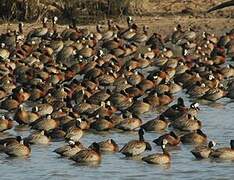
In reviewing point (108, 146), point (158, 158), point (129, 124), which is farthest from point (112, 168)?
point (129, 124)

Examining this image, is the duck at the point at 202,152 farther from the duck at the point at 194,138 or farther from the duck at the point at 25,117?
the duck at the point at 25,117

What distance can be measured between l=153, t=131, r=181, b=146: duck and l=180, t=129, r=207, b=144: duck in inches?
8.6

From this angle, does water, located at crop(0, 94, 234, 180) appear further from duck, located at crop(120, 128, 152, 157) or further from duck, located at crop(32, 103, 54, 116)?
duck, located at crop(32, 103, 54, 116)

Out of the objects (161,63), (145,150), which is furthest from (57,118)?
(161,63)

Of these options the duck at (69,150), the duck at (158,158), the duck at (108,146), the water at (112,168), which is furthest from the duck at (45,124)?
the duck at (158,158)

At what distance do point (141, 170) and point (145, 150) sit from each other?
5.53 feet

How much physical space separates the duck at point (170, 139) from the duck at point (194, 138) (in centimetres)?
22

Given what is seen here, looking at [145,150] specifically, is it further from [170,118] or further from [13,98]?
[13,98]

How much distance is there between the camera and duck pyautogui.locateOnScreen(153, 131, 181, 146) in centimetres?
2485

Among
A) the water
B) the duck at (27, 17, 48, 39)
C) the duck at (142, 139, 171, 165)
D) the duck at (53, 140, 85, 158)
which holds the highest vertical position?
the duck at (27, 17, 48, 39)

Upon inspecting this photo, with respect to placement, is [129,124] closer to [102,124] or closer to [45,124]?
[102,124]

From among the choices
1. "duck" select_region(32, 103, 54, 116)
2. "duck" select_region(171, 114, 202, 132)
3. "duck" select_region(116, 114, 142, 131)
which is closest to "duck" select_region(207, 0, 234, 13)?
"duck" select_region(32, 103, 54, 116)

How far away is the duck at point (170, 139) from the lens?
2485cm

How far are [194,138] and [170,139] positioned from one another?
71cm
